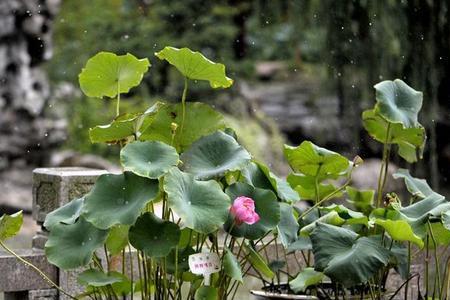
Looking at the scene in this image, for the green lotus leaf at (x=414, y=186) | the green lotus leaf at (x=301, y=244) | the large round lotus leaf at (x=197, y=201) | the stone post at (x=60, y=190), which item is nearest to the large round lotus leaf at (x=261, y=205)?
the large round lotus leaf at (x=197, y=201)

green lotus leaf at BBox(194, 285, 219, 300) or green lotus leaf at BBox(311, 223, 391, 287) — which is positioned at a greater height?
green lotus leaf at BBox(311, 223, 391, 287)

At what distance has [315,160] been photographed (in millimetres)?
2816

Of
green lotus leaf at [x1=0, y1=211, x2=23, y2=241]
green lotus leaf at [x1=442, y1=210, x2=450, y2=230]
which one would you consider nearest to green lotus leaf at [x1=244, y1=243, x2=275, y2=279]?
green lotus leaf at [x1=442, y1=210, x2=450, y2=230]

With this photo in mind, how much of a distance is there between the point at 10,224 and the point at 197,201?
1.55 feet

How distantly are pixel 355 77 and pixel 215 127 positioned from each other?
6.75 metres

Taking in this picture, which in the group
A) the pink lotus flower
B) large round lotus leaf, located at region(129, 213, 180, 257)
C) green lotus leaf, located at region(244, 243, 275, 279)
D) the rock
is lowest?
the rock

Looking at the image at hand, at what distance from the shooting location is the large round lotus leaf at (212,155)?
2.41 metres

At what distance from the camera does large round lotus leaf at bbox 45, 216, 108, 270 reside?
7.68ft

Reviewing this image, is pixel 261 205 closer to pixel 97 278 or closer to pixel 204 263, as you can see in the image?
pixel 204 263

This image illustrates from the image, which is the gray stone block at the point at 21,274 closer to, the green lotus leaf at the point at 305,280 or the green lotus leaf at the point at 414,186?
the green lotus leaf at the point at 305,280

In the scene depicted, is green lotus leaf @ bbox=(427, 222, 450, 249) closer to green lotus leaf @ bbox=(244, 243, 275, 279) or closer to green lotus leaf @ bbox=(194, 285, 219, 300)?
green lotus leaf @ bbox=(244, 243, 275, 279)

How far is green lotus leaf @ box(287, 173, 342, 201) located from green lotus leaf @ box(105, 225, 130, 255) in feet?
2.13

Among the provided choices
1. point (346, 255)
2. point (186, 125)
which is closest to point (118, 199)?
point (186, 125)

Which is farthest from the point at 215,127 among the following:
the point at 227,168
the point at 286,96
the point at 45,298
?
the point at 286,96
